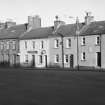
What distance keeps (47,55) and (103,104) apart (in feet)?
141

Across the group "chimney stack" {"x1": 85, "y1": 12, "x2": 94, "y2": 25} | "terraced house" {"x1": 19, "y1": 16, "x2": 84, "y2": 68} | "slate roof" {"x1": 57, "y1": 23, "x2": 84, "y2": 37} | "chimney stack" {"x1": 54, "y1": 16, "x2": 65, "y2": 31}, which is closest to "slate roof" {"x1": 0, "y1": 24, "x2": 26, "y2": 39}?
"terraced house" {"x1": 19, "y1": 16, "x2": 84, "y2": 68}

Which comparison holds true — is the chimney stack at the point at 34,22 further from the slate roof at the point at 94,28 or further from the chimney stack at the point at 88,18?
the slate roof at the point at 94,28

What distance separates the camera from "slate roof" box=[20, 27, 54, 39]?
187ft

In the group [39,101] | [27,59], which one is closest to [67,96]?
[39,101]

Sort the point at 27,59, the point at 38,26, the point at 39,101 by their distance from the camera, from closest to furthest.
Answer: the point at 39,101 → the point at 27,59 → the point at 38,26

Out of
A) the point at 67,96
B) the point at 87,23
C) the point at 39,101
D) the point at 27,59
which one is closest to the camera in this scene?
the point at 39,101

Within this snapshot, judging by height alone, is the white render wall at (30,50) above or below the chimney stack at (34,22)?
below

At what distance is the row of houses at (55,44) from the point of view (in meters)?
48.3

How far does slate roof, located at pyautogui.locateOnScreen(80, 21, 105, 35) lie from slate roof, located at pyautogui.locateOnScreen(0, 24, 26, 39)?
55.7ft

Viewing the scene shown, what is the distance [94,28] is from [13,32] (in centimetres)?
2194

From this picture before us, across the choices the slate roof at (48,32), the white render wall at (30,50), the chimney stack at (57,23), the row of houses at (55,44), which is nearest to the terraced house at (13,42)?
the row of houses at (55,44)

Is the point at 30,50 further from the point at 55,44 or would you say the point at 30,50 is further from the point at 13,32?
the point at 13,32

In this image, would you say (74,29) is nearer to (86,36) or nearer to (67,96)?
(86,36)

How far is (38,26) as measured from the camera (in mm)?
64438
